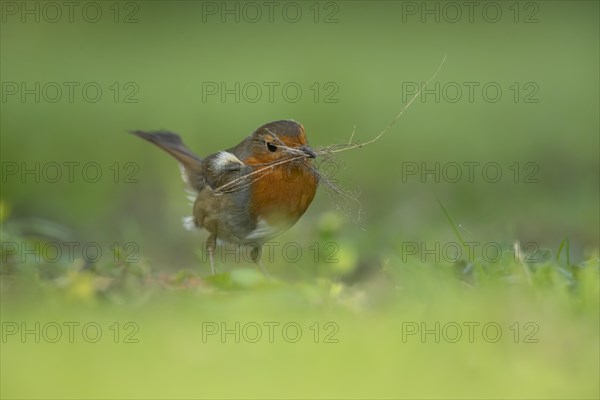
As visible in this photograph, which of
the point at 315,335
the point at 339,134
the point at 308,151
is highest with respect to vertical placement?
the point at 339,134

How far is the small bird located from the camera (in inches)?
239

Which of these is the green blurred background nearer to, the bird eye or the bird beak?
the bird beak

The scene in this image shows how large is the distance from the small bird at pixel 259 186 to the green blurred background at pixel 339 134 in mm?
224

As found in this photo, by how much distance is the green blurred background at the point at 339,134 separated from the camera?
346cm

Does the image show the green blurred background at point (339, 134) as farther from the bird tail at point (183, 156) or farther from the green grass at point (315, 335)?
the bird tail at point (183, 156)

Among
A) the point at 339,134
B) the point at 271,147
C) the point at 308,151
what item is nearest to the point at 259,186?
the point at 271,147

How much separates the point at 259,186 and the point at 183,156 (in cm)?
146

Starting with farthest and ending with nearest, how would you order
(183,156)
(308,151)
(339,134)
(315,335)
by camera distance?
1. (339,134)
2. (183,156)
3. (308,151)
4. (315,335)

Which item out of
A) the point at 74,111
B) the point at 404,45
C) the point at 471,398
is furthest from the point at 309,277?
the point at 404,45

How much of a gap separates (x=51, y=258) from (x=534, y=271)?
2.40 metres

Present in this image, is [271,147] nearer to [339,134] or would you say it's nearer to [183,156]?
[183,156]

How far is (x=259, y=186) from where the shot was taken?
6.27 meters

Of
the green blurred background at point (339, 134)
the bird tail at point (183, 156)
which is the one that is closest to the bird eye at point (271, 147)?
the green blurred background at point (339, 134)

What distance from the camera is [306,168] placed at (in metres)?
6.09
